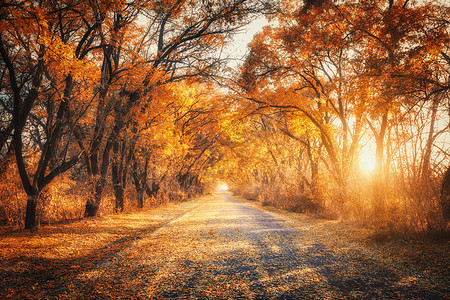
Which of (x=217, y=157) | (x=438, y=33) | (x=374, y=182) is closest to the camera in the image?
(x=438, y=33)

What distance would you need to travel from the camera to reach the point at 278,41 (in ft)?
35.3

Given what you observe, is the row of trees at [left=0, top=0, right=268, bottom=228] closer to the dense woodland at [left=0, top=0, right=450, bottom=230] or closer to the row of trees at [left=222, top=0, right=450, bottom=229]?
the dense woodland at [left=0, top=0, right=450, bottom=230]

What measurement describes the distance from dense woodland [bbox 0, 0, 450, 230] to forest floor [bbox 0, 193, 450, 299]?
1491 millimetres

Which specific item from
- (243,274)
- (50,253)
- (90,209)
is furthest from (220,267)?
(90,209)

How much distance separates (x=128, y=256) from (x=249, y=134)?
66.5ft

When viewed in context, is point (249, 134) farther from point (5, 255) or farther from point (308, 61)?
point (5, 255)

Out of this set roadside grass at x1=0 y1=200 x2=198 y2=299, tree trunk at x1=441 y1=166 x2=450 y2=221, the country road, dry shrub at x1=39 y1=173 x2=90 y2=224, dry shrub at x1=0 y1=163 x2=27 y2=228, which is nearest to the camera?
the country road

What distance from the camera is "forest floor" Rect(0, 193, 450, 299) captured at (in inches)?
120

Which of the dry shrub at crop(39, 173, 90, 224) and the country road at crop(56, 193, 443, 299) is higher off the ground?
the dry shrub at crop(39, 173, 90, 224)

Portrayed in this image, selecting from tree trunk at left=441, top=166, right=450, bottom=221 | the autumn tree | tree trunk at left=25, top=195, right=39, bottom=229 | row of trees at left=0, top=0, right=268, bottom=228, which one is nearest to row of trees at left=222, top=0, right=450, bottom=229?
tree trunk at left=441, top=166, right=450, bottom=221

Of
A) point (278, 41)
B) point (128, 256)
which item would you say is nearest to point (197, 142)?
point (278, 41)

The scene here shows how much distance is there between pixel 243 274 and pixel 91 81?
6.95 m

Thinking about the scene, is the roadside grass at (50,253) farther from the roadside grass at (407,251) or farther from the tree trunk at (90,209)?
the roadside grass at (407,251)

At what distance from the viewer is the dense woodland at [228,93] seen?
5645mm
